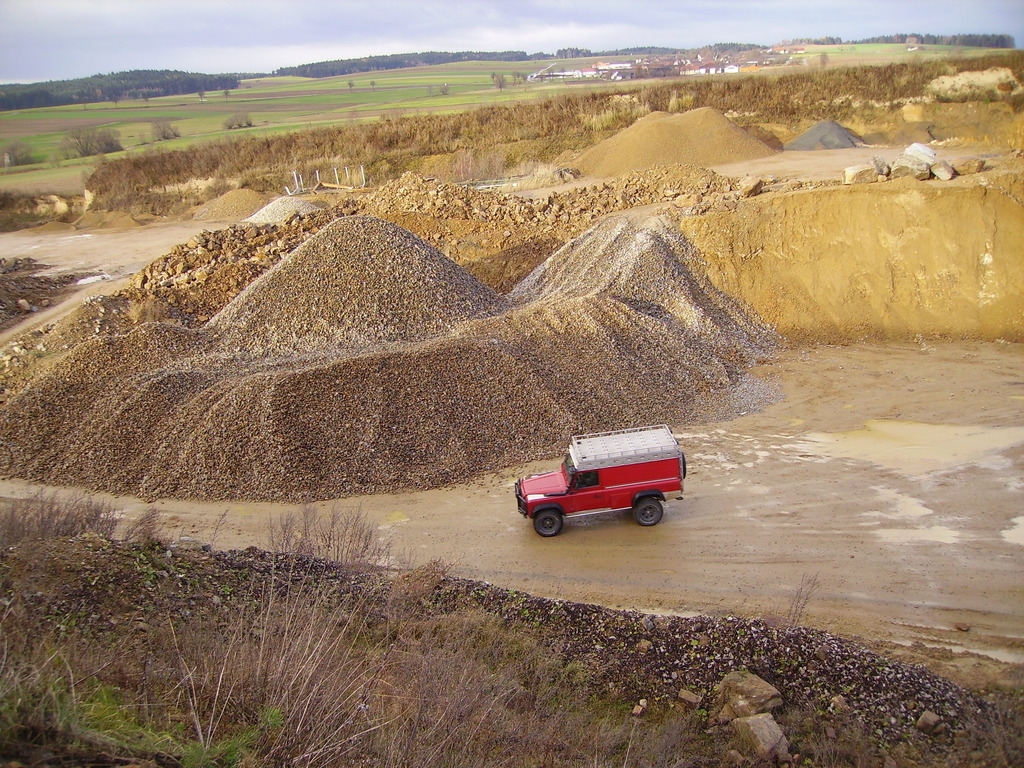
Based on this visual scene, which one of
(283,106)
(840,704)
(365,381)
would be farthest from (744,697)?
(283,106)

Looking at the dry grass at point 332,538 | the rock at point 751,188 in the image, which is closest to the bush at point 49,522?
the dry grass at point 332,538

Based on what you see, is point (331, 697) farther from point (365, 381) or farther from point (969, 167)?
point (969, 167)

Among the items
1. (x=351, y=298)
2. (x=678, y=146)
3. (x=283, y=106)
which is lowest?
(x=351, y=298)

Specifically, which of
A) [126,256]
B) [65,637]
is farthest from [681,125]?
[65,637]

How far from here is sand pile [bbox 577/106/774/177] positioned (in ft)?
129

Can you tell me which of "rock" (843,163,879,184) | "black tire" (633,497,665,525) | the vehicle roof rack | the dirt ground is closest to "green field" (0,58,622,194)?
"rock" (843,163,879,184)

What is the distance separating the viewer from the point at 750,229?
81.6 ft

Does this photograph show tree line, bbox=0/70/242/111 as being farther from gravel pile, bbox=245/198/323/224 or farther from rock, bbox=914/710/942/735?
rock, bbox=914/710/942/735

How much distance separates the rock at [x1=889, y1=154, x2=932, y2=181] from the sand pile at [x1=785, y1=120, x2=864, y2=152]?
1699 cm

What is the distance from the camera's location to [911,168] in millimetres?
24469

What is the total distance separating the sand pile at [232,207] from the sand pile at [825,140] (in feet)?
97.0

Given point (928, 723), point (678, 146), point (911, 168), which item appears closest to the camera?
point (928, 723)

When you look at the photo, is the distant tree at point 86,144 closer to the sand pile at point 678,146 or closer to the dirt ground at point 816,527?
the sand pile at point 678,146

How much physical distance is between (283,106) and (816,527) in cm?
9506
